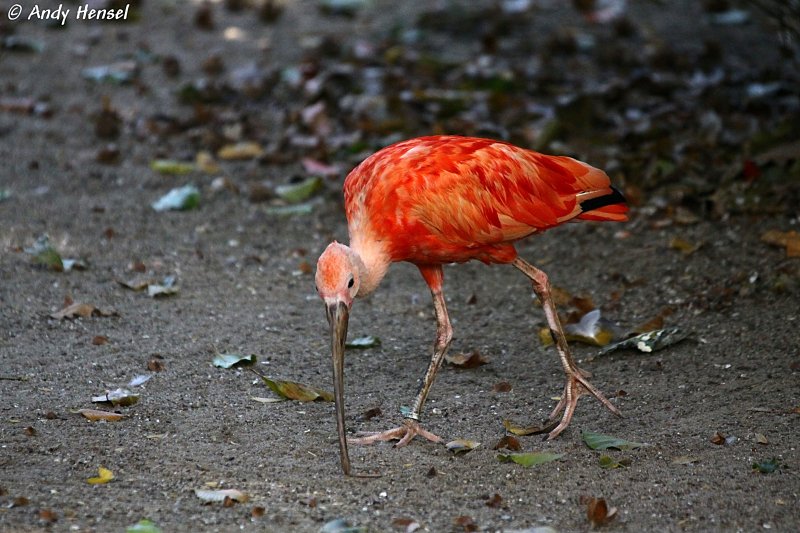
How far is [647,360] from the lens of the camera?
18.4ft

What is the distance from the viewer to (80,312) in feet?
19.7

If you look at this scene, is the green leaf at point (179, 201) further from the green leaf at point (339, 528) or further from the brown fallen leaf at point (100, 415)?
the green leaf at point (339, 528)

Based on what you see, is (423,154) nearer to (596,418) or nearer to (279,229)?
(596,418)

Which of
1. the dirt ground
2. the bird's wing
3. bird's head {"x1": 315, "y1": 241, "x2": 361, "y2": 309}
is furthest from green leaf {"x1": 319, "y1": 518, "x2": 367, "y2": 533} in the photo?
the bird's wing

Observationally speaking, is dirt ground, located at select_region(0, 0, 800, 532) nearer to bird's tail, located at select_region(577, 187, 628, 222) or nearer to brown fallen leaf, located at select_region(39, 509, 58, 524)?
brown fallen leaf, located at select_region(39, 509, 58, 524)

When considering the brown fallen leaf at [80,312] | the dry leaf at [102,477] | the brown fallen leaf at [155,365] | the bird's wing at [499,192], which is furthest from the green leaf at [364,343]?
the dry leaf at [102,477]

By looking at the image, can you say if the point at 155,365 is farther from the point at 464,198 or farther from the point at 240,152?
the point at 240,152

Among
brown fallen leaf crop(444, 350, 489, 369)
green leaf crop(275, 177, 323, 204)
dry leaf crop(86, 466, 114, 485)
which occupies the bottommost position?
green leaf crop(275, 177, 323, 204)

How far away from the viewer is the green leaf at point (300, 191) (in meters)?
8.00

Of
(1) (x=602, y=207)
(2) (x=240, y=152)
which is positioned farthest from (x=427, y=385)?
(2) (x=240, y=152)

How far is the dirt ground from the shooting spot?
13.6 ft

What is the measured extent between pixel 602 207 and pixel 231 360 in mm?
1940

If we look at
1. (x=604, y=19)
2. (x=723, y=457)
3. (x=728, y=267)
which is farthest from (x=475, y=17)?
(x=723, y=457)

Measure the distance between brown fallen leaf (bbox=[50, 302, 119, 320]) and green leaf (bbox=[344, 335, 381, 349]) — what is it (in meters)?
1.30
